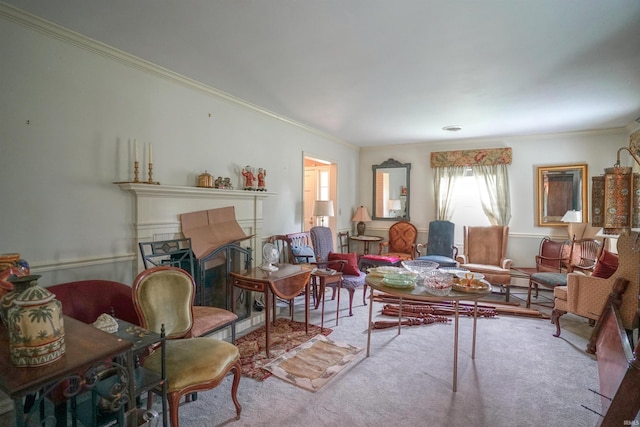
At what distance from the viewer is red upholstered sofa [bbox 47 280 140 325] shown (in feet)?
6.45

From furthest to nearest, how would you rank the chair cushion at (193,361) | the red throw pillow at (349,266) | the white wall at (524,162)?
the white wall at (524,162)
the red throw pillow at (349,266)
the chair cushion at (193,361)

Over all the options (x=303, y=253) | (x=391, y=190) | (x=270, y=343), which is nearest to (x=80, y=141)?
(x=270, y=343)

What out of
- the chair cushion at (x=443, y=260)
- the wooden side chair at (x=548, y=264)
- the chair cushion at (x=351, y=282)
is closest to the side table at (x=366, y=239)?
the chair cushion at (x=443, y=260)

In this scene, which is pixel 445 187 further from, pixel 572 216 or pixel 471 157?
pixel 572 216

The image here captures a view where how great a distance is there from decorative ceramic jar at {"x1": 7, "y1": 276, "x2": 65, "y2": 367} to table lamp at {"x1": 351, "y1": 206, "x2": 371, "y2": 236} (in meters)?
5.26

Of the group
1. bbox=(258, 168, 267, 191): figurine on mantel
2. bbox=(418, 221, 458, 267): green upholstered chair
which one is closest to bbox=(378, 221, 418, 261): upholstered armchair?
bbox=(418, 221, 458, 267): green upholstered chair

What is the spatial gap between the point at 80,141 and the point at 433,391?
9.86ft

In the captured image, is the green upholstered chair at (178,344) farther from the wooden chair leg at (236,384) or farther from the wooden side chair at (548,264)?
the wooden side chair at (548,264)

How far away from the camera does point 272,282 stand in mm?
2664

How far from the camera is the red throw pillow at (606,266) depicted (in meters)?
2.93

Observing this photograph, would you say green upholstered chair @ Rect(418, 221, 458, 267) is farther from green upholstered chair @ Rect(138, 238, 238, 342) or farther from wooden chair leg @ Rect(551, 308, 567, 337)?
green upholstered chair @ Rect(138, 238, 238, 342)

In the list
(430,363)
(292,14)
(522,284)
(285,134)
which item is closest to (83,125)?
(292,14)

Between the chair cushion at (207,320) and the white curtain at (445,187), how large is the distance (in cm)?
435

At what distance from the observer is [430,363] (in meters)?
2.62
